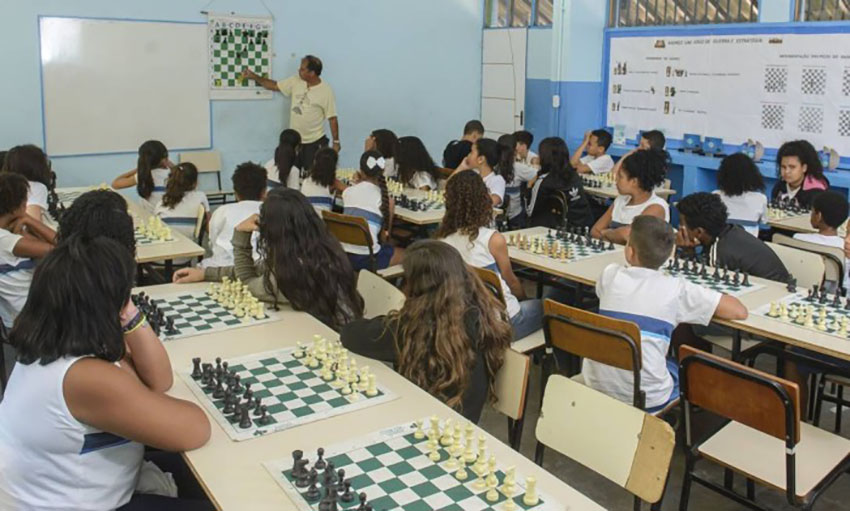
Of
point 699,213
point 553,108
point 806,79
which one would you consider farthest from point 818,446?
point 553,108

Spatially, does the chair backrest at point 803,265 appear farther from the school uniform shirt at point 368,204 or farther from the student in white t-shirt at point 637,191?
the school uniform shirt at point 368,204

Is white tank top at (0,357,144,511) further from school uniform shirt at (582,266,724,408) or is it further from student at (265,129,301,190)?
student at (265,129,301,190)

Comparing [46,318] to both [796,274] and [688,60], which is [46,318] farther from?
[688,60]

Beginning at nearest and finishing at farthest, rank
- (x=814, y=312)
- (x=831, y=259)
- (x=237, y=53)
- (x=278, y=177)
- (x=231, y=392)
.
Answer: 1. (x=231, y=392)
2. (x=814, y=312)
3. (x=831, y=259)
4. (x=278, y=177)
5. (x=237, y=53)

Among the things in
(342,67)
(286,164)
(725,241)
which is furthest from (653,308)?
(342,67)

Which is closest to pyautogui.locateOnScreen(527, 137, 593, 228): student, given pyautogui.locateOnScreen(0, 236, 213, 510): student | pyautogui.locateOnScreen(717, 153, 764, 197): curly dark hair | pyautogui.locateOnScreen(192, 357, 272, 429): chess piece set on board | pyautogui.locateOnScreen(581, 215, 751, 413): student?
pyautogui.locateOnScreen(717, 153, 764, 197): curly dark hair

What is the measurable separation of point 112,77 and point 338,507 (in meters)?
7.55

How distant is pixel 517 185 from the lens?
7.38 m

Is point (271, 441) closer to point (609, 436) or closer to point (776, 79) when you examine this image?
point (609, 436)

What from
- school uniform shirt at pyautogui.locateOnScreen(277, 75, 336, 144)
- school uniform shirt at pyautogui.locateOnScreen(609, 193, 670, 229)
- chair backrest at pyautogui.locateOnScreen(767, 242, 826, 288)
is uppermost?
school uniform shirt at pyautogui.locateOnScreen(277, 75, 336, 144)

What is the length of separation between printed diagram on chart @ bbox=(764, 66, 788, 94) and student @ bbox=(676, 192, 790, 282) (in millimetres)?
4372

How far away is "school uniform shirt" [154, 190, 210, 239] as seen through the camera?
5.37 meters

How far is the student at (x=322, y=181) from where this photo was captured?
6.15m

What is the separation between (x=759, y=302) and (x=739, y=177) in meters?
2.13
